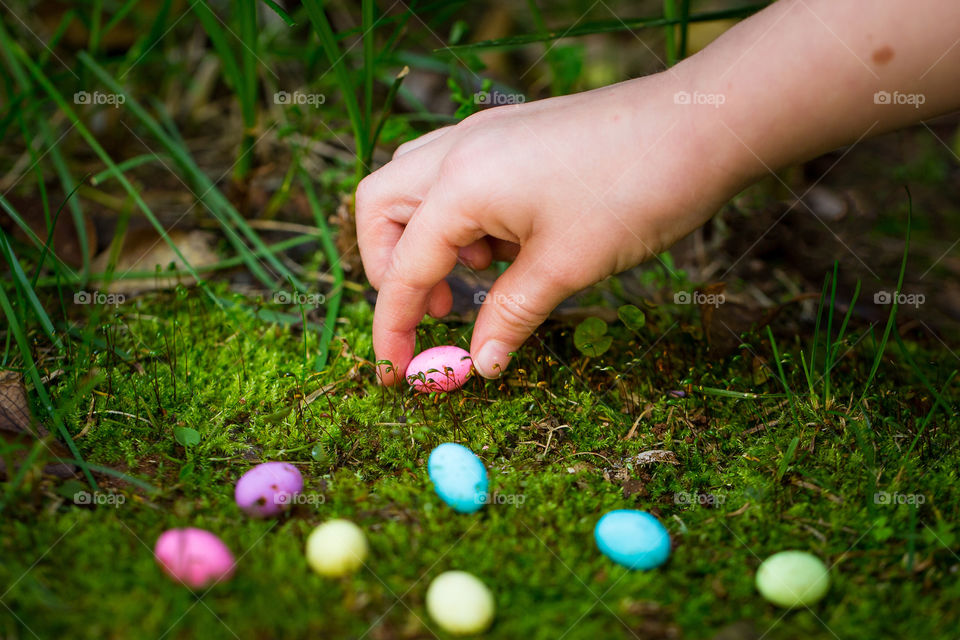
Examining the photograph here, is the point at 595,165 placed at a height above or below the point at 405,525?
above

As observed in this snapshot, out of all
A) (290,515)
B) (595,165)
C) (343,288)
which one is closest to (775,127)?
(595,165)

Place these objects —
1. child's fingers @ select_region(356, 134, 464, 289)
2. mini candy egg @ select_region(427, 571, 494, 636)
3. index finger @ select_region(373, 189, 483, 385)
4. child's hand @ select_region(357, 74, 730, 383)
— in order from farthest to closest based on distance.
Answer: child's fingers @ select_region(356, 134, 464, 289), index finger @ select_region(373, 189, 483, 385), child's hand @ select_region(357, 74, 730, 383), mini candy egg @ select_region(427, 571, 494, 636)

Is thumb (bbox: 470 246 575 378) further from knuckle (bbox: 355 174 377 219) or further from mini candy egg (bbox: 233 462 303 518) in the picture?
mini candy egg (bbox: 233 462 303 518)

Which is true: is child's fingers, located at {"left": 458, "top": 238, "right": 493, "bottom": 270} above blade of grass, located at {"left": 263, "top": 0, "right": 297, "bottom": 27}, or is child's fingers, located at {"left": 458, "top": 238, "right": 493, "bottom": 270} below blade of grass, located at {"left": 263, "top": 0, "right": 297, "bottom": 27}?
below

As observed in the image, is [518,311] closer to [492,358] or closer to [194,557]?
[492,358]

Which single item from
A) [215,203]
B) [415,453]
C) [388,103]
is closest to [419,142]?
[388,103]

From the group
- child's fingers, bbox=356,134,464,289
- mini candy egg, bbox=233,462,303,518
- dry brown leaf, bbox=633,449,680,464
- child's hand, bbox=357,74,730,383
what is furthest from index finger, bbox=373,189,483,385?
dry brown leaf, bbox=633,449,680,464

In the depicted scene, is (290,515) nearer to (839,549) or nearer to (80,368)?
(80,368)
